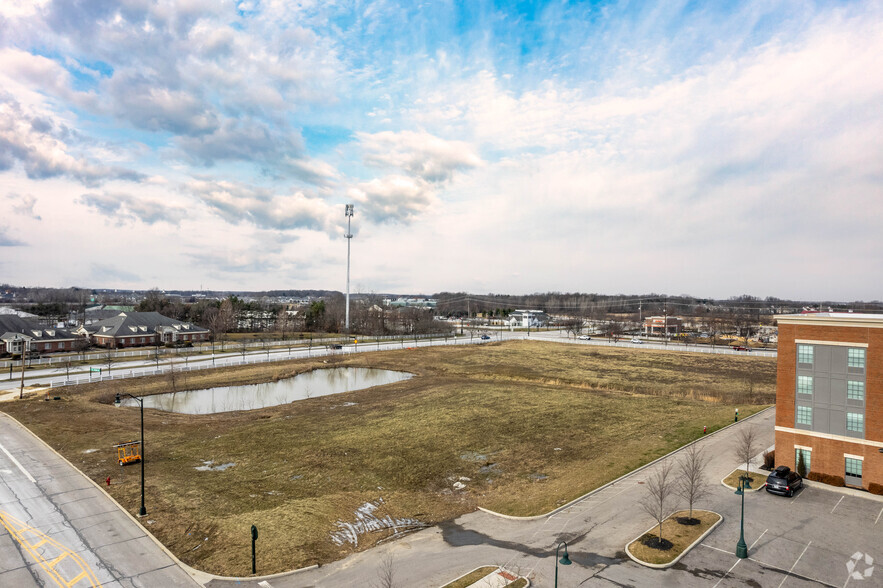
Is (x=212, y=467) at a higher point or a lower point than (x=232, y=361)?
lower

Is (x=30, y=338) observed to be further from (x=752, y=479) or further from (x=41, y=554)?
(x=752, y=479)

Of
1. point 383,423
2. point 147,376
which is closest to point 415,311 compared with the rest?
point 147,376

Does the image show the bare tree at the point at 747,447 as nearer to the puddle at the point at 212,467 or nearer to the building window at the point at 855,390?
the building window at the point at 855,390

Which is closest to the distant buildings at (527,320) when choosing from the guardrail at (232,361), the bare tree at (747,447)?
the guardrail at (232,361)

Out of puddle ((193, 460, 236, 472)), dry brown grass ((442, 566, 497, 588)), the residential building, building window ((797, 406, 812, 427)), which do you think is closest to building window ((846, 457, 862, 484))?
building window ((797, 406, 812, 427))

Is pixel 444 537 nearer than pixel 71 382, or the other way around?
pixel 444 537

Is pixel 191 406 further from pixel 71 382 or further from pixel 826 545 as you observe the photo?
pixel 826 545

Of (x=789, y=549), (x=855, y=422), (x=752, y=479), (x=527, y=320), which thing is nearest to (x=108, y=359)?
(x=752, y=479)
